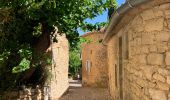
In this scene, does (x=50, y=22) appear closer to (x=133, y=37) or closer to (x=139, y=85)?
(x=133, y=37)

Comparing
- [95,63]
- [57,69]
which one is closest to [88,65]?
[95,63]

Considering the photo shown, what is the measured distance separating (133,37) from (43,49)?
6.37 m

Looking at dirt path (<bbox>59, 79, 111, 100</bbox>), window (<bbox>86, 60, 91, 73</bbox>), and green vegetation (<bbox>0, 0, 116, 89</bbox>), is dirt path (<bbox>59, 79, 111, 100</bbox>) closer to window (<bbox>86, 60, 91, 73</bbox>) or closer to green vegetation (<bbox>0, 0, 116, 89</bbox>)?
green vegetation (<bbox>0, 0, 116, 89</bbox>)

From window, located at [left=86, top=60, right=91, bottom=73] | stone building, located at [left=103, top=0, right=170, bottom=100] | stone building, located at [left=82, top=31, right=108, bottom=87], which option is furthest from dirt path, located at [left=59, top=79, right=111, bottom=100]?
stone building, located at [left=103, top=0, right=170, bottom=100]

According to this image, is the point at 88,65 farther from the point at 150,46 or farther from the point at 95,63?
the point at 150,46

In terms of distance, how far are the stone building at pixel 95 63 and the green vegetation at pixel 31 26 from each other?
12.2m

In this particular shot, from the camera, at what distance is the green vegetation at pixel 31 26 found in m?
10.6

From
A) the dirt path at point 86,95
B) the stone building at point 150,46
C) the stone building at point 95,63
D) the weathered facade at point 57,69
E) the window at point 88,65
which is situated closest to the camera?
the stone building at point 150,46

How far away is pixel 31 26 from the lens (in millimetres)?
12266

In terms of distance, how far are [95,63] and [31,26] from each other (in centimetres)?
1473

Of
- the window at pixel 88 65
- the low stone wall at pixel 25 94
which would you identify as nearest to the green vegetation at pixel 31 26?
→ the low stone wall at pixel 25 94

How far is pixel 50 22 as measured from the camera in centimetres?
Result: 1120

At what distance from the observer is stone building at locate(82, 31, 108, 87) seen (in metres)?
25.7

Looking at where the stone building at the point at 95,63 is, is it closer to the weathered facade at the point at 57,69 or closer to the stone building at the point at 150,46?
the weathered facade at the point at 57,69
